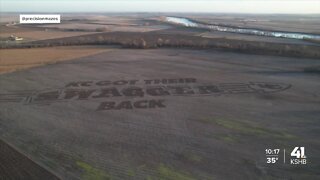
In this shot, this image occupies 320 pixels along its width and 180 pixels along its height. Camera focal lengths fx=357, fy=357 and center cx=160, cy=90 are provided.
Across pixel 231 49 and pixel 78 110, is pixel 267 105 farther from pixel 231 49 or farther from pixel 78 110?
pixel 231 49

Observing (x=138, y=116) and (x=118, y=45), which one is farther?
(x=118, y=45)

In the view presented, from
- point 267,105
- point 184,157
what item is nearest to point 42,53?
point 267,105

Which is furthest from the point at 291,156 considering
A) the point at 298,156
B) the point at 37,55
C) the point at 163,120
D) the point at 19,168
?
the point at 37,55

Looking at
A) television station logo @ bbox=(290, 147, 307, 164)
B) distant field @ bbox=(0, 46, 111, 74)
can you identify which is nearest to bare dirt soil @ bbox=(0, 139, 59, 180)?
television station logo @ bbox=(290, 147, 307, 164)

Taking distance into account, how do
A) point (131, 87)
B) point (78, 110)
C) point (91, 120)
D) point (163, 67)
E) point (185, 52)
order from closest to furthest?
point (91, 120)
point (78, 110)
point (131, 87)
point (163, 67)
point (185, 52)

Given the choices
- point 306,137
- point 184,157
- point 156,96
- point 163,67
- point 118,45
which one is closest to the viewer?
point 184,157

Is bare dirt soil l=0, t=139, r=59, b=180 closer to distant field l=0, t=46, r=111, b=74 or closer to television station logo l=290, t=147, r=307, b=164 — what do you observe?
television station logo l=290, t=147, r=307, b=164

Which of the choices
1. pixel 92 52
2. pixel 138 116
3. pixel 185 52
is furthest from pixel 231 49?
pixel 138 116
